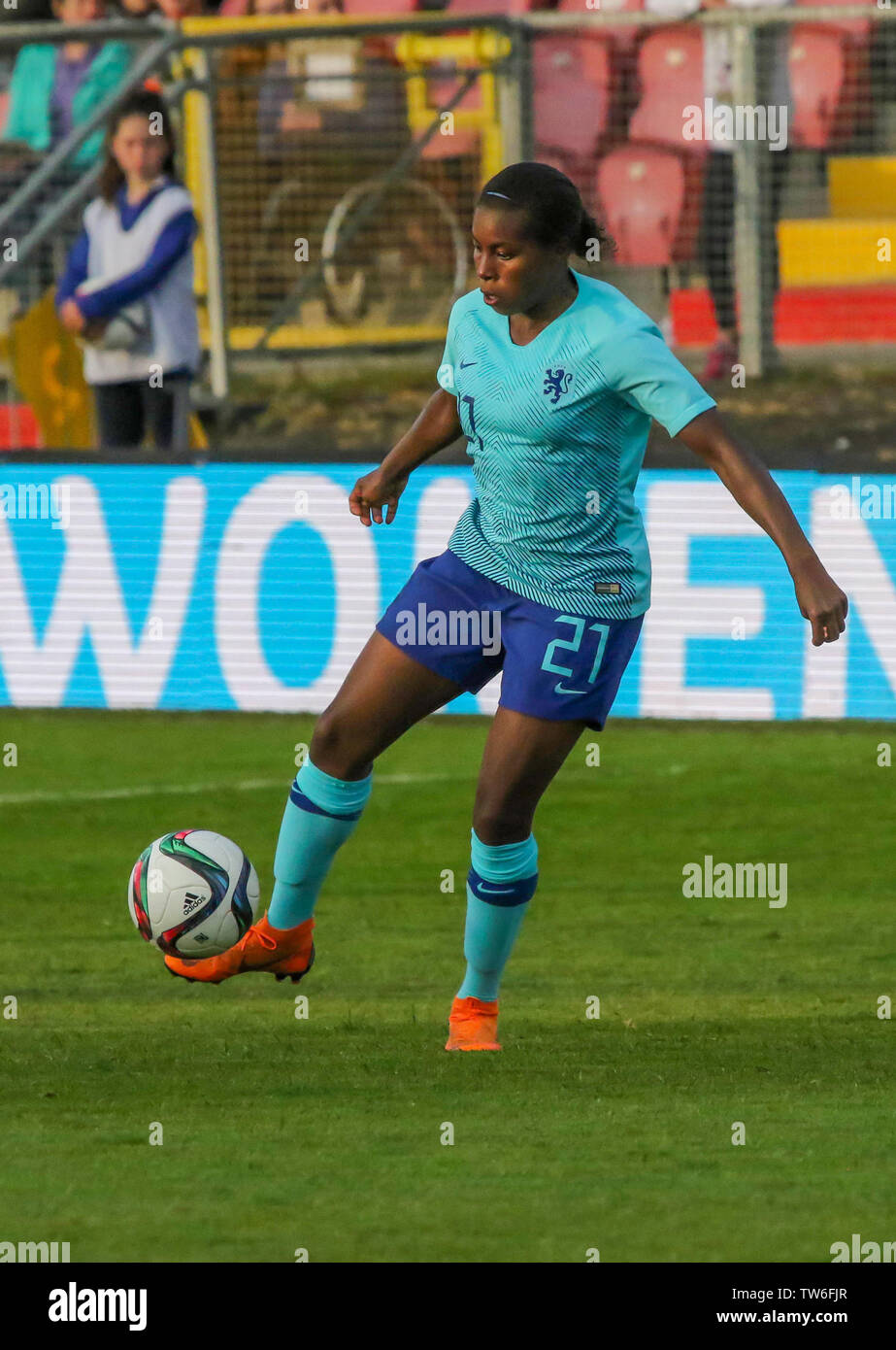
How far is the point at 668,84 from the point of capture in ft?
52.1

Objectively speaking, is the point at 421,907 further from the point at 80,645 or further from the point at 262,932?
the point at 80,645

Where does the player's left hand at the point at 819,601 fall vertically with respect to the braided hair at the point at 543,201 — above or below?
below

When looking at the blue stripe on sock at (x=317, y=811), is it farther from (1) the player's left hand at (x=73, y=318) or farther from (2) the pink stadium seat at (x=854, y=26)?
(2) the pink stadium seat at (x=854, y=26)

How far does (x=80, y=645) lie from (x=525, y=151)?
4.88 metres

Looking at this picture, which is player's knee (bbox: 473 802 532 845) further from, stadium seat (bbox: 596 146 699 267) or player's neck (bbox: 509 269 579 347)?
stadium seat (bbox: 596 146 699 267)

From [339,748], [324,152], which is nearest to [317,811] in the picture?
[339,748]

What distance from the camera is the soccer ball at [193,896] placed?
6.68m

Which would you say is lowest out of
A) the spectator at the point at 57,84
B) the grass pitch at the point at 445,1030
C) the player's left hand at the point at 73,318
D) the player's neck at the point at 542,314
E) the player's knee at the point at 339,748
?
the grass pitch at the point at 445,1030

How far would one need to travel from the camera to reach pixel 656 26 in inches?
621

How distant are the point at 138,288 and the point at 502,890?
764cm

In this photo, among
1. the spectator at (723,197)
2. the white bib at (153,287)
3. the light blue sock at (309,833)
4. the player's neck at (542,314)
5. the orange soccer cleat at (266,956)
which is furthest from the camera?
the spectator at (723,197)

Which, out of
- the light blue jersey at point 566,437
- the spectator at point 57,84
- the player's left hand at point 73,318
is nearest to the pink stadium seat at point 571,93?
the spectator at point 57,84

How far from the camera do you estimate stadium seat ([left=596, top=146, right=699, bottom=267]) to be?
15.7 m
